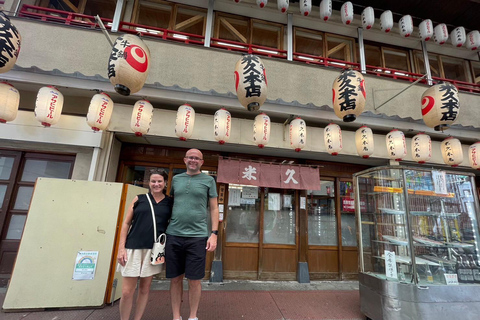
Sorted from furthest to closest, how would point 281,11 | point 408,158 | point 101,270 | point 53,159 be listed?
point 281,11, point 408,158, point 53,159, point 101,270

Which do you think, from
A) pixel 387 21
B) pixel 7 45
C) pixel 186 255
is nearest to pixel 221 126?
pixel 186 255

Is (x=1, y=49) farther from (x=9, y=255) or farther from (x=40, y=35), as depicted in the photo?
(x=9, y=255)

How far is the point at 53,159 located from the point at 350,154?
8.06 meters

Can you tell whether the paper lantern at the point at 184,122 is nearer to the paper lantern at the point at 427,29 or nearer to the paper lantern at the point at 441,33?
the paper lantern at the point at 427,29

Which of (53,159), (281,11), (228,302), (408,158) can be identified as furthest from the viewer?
(281,11)

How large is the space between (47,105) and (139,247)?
12.8ft

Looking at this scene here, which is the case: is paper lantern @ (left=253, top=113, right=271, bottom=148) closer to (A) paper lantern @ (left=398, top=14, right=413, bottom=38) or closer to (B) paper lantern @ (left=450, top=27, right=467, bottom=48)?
(A) paper lantern @ (left=398, top=14, right=413, bottom=38)

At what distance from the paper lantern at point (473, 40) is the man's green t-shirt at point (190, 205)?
37.5ft

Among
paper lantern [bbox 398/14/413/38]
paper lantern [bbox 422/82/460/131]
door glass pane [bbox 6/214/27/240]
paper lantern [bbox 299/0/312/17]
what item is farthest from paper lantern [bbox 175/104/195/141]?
paper lantern [bbox 398/14/413/38]

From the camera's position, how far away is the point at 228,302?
4.40 m

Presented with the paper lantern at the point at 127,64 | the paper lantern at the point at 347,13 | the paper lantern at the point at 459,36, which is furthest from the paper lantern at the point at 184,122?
the paper lantern at the point at 459,36

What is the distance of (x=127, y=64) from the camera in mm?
4023

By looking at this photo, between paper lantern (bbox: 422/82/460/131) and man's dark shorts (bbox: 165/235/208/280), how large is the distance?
20.8ft

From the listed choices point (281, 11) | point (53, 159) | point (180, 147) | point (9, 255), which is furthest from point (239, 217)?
point (281, 11)
